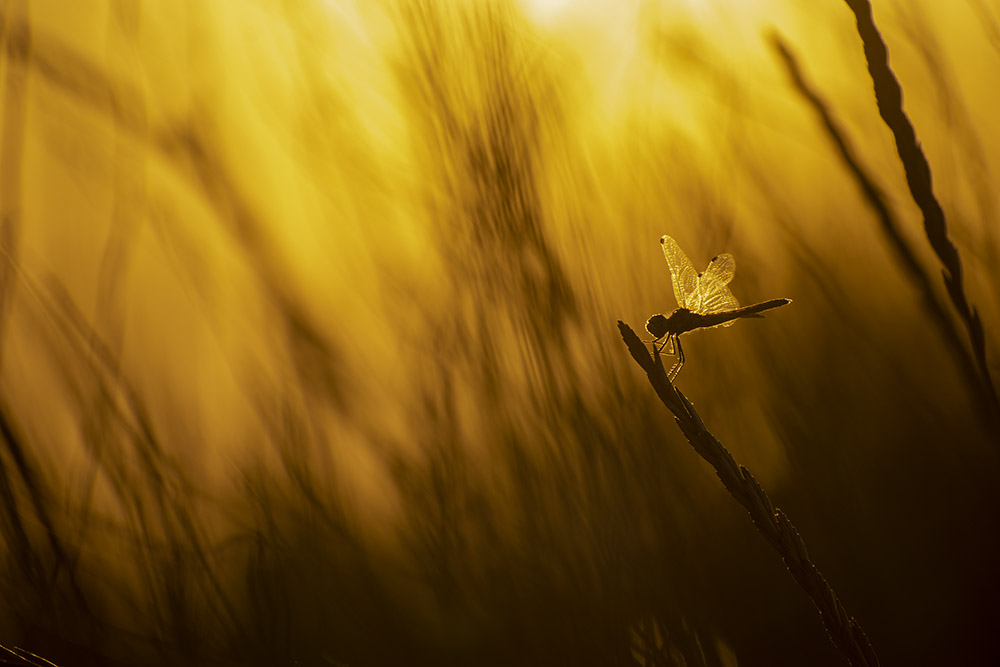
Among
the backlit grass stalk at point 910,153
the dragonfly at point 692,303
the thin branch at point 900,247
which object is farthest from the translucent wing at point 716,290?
the thin branch at point 900,247

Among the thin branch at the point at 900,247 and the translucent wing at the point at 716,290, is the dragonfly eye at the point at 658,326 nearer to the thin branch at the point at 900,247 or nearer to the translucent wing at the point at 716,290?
the translucent wing at the point at 716,290

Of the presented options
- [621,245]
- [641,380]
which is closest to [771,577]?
[641,380]

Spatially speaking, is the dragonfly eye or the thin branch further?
the thin branch

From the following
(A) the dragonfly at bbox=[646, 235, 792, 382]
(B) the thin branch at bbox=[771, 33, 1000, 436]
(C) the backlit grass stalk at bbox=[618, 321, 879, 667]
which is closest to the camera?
(C) the backlit grass stalk at bbox=[618, 321, 879, 667]

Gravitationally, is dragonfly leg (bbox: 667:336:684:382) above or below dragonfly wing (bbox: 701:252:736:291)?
below

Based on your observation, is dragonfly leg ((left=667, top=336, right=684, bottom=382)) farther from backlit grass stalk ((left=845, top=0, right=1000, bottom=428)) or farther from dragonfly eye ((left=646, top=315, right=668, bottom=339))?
backlit grass stalk ((left=845, top=0, right=1000, bottom=428))

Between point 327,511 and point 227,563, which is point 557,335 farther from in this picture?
point 227,563

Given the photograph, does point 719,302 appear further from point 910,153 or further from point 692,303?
point 910,153

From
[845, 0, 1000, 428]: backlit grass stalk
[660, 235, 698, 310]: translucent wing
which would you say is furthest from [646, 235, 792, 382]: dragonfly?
[845, 0, 1000, 428]: backlit grass stalk
